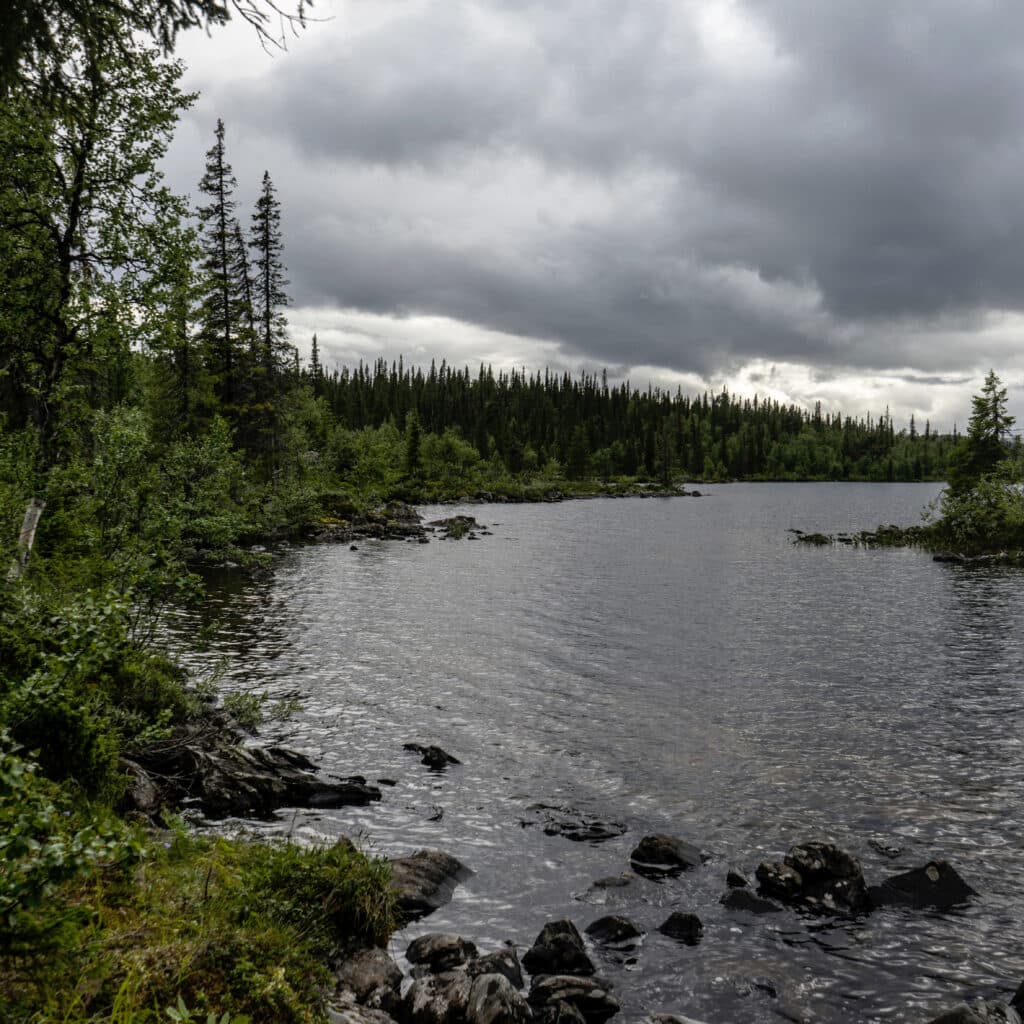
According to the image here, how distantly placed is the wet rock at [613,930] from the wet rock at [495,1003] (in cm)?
204

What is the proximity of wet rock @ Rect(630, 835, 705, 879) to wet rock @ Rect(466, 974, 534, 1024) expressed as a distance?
3.99 meters

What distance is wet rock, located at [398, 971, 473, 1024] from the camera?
723cm

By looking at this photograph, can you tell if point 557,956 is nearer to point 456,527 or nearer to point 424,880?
point 424,880

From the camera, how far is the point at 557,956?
870 centimetres

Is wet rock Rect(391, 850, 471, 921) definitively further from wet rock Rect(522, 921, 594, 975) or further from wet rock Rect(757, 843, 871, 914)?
wet rock Rect(757, 843, 871, 914)

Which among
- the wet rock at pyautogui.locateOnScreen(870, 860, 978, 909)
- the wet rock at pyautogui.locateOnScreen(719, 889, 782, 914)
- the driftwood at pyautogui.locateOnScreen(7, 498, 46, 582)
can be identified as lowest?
the wet rock at pyautogui.locateOnScreen(719, 889, 782, 914)

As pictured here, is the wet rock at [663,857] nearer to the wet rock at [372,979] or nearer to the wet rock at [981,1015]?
the wet rock at [981,1015]

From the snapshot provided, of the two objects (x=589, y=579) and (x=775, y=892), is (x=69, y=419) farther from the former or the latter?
(x=589, y=579)

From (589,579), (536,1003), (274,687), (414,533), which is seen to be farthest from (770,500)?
(536,1003)

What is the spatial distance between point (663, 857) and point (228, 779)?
7.70 meters

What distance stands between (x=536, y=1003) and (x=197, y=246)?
15.6m

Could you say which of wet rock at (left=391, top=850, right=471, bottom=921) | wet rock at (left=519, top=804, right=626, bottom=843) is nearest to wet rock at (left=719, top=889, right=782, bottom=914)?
wet rock at (left=519, top=804, right=626, bottom=843)

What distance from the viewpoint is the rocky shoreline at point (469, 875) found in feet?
24.4

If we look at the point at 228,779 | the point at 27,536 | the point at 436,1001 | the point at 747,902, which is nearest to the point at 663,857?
the point at 747,902
